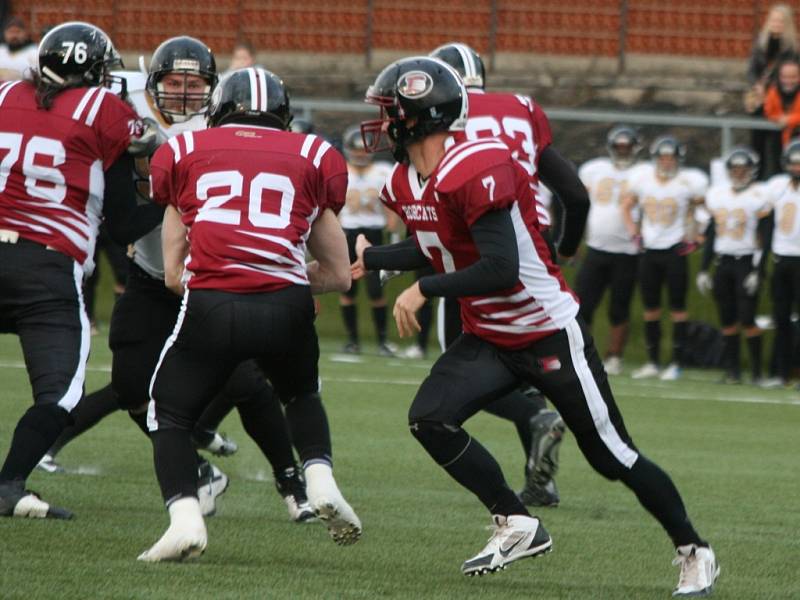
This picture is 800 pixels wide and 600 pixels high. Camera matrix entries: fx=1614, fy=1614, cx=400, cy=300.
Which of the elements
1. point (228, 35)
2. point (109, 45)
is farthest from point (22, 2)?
point (109, 45)

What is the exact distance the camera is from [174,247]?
498cm

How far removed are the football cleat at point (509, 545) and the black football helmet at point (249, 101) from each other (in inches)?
55.3

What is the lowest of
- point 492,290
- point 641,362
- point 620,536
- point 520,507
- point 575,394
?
point 641,362

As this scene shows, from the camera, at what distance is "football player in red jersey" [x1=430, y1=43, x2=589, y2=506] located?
249 inches

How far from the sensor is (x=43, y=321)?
18.1ft

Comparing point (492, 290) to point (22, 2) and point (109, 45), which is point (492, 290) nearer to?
point (109, 45)

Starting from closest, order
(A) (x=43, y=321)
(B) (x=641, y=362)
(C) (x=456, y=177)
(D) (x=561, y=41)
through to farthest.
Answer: (C) (x=456, y=177) → (A) (x=43, y=321) → (B) (x=641, y=362) → (D) (x=561, y=41)

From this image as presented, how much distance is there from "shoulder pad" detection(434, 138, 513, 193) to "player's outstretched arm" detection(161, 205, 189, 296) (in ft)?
2.74

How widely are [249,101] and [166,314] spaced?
4.00 feet

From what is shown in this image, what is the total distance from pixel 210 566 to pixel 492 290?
1.19 meters

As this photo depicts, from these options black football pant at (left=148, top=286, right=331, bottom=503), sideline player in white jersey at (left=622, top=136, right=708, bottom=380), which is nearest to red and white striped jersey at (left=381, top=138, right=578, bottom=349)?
black football pant at (left=148, top=286, right=331, bottom=503)

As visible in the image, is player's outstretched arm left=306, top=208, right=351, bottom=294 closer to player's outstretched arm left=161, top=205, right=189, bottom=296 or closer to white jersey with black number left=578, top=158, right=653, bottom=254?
player's outstretched arm left=161, top=205, right=189, bottom=296

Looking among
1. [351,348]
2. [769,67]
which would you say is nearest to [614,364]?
[351,348]

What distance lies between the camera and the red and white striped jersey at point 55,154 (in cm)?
555
